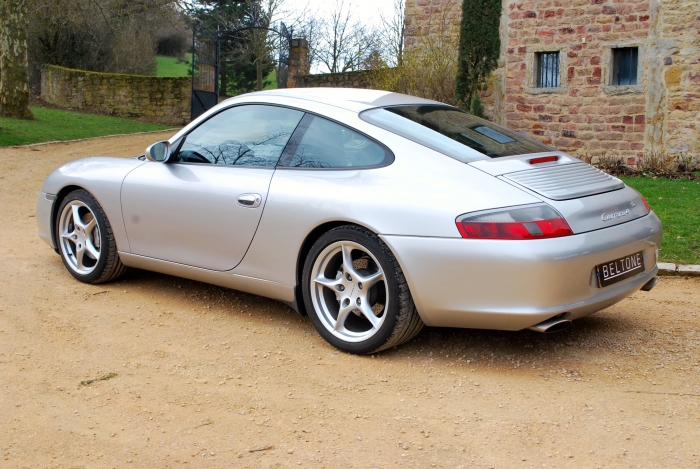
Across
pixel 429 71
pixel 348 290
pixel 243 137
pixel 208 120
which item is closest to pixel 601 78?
pixel 429 71

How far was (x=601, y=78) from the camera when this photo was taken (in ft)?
46.3

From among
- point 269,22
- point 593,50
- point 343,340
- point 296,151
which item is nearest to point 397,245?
point 343,340

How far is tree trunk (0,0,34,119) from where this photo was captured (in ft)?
67.8

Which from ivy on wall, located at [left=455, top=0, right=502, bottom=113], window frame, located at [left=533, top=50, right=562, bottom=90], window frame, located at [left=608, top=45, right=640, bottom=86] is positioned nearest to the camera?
window frame, located at [left=608, top=45, right=640, bottom=86]

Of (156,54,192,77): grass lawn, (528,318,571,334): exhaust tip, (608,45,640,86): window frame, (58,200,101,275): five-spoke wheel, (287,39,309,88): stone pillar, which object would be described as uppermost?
(156,54,192,77): grass lawn

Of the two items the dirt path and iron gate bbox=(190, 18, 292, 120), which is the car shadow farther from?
iron gate bbox=(190, 18, 292, 120)

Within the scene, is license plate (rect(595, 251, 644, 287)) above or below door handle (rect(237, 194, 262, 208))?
below

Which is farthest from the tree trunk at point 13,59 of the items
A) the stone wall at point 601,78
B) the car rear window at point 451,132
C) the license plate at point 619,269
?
the license plate at point 619,269

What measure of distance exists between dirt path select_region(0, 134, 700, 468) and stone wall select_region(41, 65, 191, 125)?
2291cm

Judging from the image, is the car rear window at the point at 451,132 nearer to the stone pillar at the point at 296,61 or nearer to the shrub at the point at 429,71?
the shrub at the point at 429,71

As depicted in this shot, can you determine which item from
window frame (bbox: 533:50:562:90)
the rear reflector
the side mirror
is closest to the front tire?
the side mirror

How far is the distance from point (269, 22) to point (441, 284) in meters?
34.7

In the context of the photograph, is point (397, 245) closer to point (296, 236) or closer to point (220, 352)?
point (296, 236)

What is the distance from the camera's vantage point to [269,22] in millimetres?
36812
